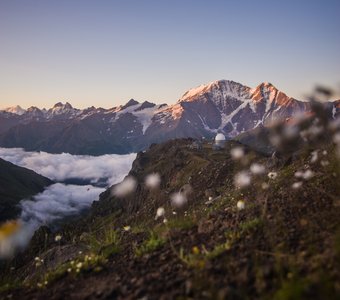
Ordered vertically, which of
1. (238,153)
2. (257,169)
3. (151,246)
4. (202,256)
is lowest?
(151,246)

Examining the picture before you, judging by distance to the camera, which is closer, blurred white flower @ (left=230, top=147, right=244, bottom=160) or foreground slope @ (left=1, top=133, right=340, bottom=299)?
foreground slope @ (left=1, top=133, right=340, bottom=299)

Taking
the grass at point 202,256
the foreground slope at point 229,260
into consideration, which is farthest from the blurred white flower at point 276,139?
the grass at point 202,256

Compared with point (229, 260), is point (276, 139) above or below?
above

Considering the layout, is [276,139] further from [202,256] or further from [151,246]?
[151,246]

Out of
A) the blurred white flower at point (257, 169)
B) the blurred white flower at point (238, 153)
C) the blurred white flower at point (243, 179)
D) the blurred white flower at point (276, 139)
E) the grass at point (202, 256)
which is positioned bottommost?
the grass at point (202, 256)

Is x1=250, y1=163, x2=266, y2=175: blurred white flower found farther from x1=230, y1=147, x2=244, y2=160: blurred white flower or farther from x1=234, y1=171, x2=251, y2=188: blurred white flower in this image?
x1=230, y1=147, x2=244, y2=160: blurred white flower

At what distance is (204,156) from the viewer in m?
145

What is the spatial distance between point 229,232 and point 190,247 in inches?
46.4

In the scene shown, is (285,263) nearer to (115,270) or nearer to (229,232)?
(229,232)

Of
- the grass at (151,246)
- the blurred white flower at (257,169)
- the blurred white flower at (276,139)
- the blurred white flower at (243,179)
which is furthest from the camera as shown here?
the blurred white flower at (243,179)

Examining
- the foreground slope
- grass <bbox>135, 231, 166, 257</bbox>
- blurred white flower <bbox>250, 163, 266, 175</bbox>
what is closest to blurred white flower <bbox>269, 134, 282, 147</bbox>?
the foreground slope

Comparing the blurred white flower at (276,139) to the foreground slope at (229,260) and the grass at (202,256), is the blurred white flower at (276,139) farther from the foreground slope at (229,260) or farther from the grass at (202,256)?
the grass at (202,256)

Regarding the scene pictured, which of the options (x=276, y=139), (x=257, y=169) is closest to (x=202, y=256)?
(x=276, y=139)

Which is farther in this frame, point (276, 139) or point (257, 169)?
point (257, 169)
